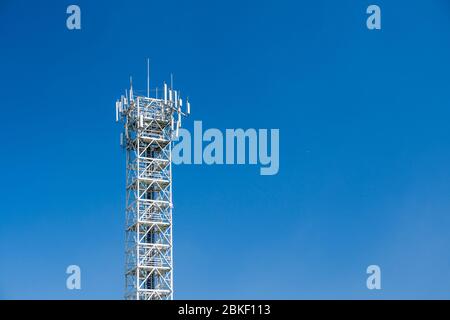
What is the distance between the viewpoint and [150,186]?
10475 centimetres

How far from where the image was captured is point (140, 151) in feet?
346

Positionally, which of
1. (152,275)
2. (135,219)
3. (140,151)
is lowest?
(152,275)

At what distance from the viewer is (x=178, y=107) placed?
105250mm

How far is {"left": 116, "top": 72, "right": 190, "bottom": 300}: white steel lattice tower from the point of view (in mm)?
103000

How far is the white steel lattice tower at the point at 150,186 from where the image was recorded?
338ft
